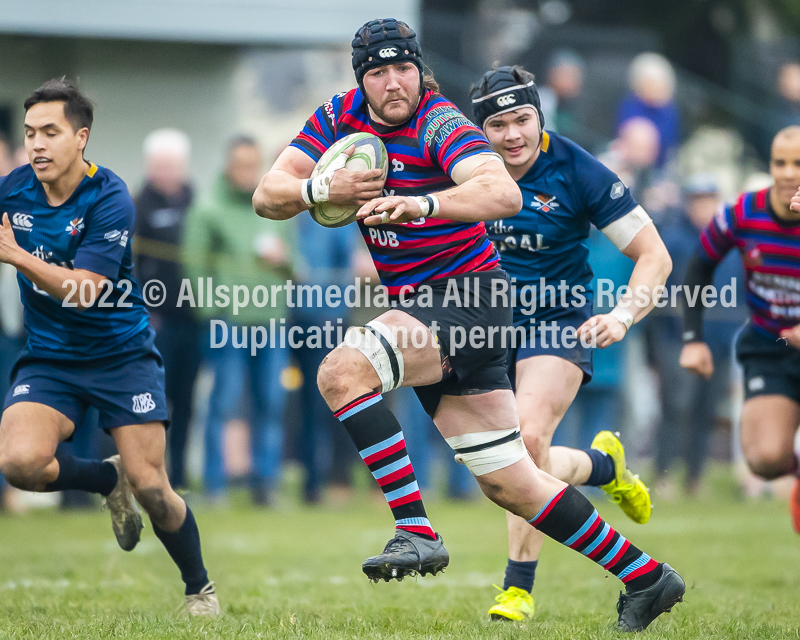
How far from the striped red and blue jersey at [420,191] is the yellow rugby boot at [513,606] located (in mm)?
1724

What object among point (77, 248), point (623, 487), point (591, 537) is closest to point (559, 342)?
point (623, 487)

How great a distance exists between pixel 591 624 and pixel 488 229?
2.16m

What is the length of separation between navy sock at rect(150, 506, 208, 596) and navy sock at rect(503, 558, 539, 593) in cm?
159

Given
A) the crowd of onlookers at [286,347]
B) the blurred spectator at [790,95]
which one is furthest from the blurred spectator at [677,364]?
the blurred spectator at [790,95]

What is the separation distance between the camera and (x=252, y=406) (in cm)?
1066

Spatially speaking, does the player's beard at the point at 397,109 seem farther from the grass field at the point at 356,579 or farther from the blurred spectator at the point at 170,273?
the blurred spectator at the point at 170,273

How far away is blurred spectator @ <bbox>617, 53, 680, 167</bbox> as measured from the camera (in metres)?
13.4

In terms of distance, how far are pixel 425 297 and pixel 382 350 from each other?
36 centimetres

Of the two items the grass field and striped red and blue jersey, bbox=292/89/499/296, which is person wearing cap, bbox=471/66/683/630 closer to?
the grass field

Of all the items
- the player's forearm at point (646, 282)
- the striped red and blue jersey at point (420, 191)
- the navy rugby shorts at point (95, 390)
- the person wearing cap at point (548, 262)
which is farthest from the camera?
the person wearing cap at point (548, 262)

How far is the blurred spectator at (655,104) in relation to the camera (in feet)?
44.0

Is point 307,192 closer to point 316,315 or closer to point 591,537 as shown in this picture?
point 591,537

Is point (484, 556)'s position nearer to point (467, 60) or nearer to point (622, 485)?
point (622, 485)

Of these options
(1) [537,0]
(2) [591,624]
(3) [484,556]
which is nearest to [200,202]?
(3) [484,556]
